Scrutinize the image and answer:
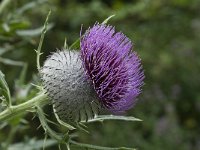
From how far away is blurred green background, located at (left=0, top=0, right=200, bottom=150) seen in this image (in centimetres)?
734

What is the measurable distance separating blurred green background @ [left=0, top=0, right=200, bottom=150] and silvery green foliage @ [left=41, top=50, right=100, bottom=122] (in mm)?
3359

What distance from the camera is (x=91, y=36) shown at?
262 cm

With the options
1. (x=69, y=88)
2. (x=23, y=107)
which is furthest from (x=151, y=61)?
(x=23, y=107)

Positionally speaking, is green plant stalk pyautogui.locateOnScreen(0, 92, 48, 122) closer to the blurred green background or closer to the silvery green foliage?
the silvery green foliage

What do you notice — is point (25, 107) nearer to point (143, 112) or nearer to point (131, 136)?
point (131, 136)

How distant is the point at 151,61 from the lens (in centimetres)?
870

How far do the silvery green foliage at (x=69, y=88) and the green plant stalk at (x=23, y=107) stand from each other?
1.7 inches

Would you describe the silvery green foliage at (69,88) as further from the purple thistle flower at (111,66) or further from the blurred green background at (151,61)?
the blurred green background at (151,61)

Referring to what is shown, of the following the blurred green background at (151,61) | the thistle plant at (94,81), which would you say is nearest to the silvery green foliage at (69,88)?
the thistle plant at (94,81)

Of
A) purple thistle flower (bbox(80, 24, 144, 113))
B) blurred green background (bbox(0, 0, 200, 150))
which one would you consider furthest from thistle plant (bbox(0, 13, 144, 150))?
blurred green background (bbox(0, 0, 200, 150))

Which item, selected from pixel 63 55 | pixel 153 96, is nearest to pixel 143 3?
pixel 153 96

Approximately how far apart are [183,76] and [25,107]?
694 centimetres

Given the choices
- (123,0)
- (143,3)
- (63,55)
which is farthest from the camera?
(123,0)

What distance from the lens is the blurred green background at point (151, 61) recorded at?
734cm
